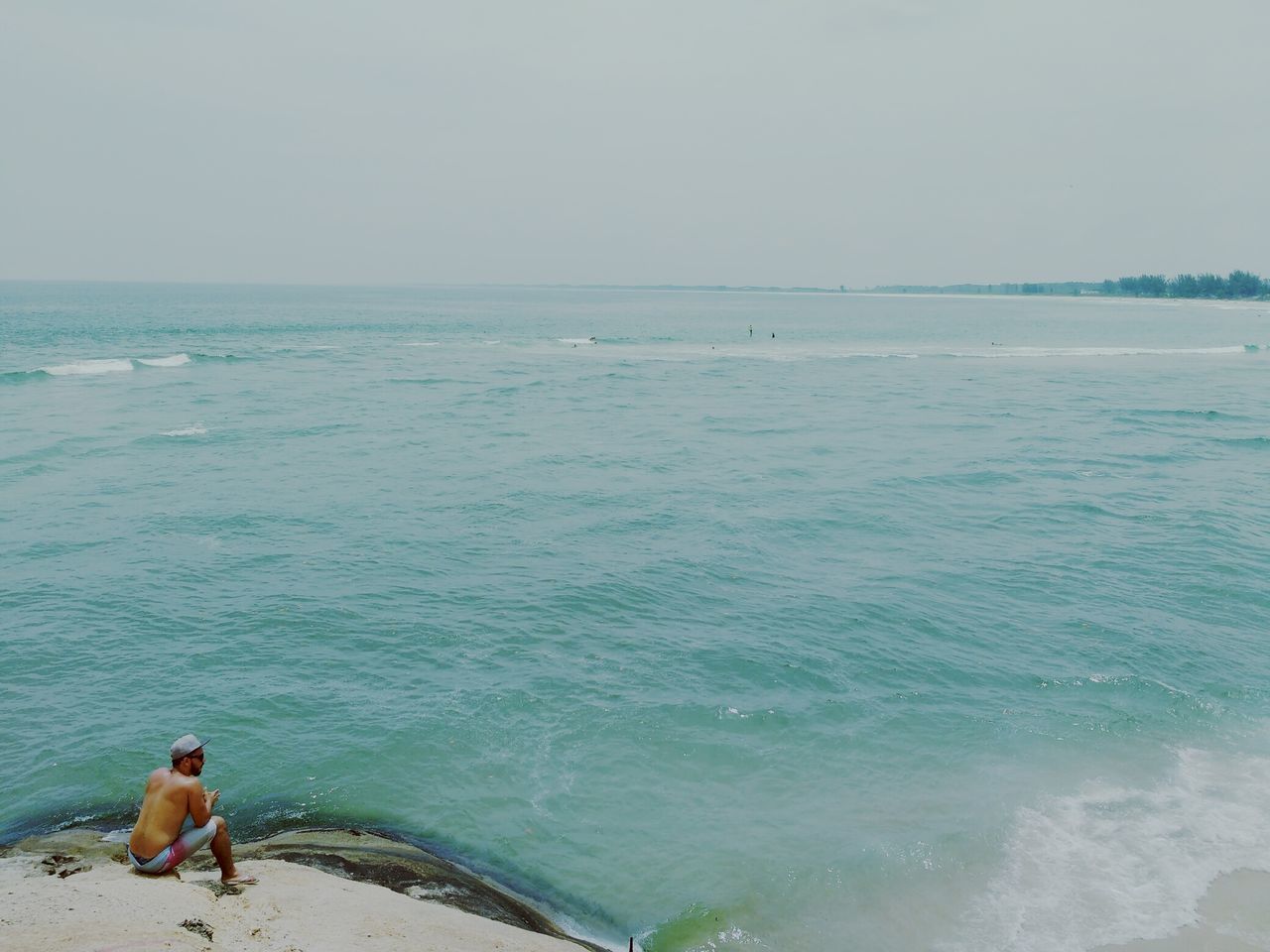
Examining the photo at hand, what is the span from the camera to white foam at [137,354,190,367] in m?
70.8

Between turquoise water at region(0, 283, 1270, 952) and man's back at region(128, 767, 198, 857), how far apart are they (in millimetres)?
3285

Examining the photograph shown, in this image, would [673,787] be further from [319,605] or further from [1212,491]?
[1212,491]

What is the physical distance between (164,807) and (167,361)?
73.8 metres

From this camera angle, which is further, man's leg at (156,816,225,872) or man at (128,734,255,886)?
man's leg at (156,816,225,872)

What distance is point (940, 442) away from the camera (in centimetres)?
4062

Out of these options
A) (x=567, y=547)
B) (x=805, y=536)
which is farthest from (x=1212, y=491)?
(x=567, y=547)

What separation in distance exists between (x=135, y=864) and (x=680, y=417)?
40.4m

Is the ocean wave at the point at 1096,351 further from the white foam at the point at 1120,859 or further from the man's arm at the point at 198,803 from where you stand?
the man's arm at the point at 198,803

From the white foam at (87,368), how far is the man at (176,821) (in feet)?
214

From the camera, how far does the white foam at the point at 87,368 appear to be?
63.5m

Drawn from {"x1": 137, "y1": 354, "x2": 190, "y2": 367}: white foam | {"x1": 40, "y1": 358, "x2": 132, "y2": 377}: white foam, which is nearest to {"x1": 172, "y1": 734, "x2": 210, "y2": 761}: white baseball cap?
{"x1": 40, "y1": 358, "x2": 132, "y2": 377}: white foam

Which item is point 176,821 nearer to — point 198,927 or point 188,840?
point 188,840

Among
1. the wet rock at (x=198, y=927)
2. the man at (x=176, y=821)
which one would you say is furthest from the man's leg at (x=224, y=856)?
the wet rock at (x=198, y=927)

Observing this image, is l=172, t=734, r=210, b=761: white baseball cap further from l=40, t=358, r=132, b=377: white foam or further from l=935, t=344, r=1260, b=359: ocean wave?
l=935, t=344, r=1260, b=359: ocean wave
